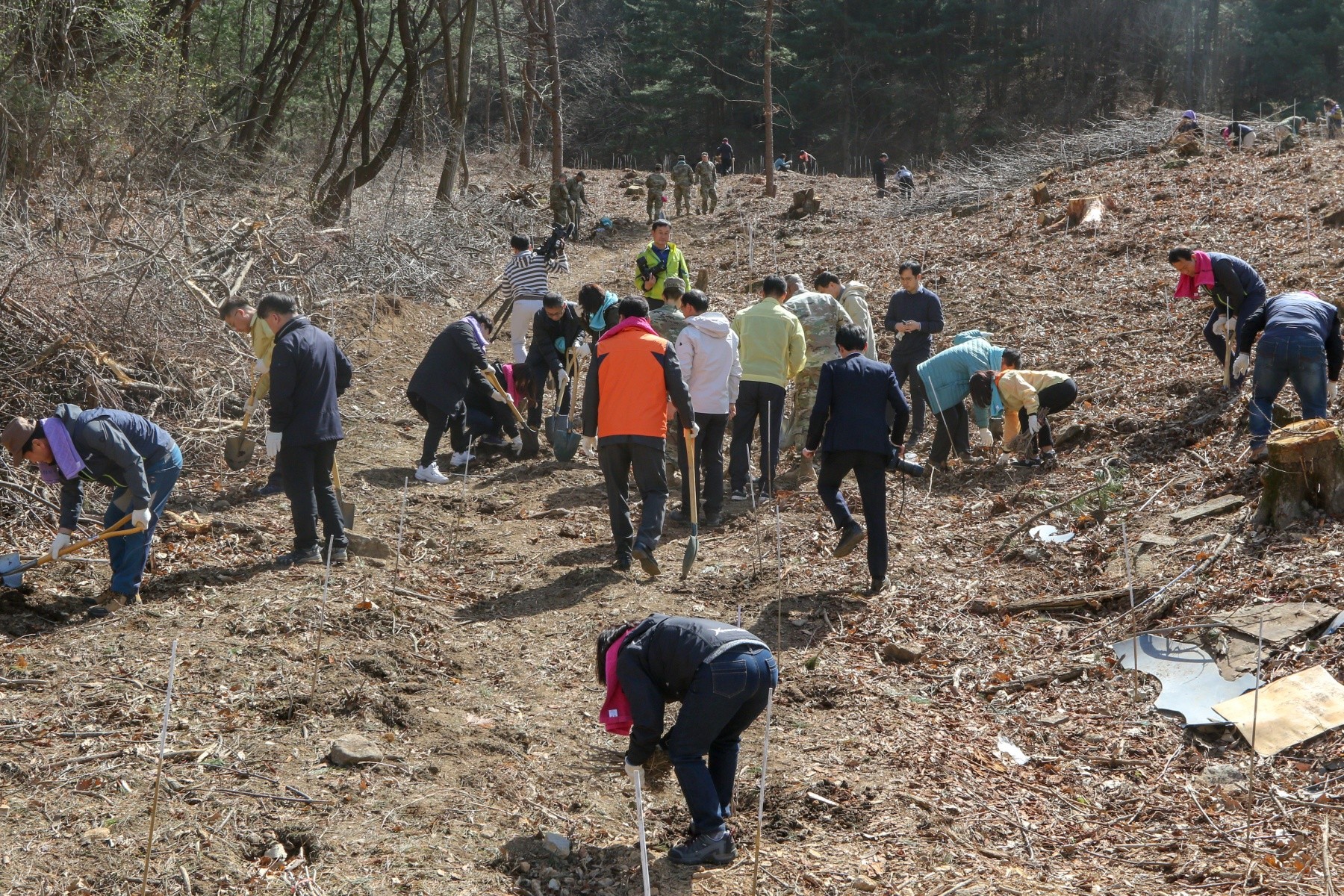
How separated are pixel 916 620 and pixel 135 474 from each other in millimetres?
4483

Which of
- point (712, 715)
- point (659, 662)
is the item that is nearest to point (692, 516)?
point (659, 662)

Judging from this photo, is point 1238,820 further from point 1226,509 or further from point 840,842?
point 1226,509

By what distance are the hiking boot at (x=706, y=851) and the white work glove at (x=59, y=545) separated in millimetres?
3847

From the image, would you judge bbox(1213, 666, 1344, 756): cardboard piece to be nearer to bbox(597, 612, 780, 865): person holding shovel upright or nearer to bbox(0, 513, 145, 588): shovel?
bbox(597, 612, 780, 865): person holding shovel upright

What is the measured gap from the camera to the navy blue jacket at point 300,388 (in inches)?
268

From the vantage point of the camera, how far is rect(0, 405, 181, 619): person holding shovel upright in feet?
19.2

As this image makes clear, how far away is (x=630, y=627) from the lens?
4336mm

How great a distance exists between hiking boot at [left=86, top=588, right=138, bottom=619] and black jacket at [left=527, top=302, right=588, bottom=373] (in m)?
4.69

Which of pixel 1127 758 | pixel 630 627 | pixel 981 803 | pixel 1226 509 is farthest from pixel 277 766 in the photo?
pixel 1226 509

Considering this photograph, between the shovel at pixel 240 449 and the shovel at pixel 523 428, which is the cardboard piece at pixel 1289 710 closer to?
the shovel at pixel 523 428

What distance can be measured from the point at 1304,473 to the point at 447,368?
625cm

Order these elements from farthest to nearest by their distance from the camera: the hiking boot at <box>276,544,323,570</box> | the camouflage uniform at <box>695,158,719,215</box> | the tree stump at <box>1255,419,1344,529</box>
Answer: the camouflage uniform at <box>695,158,719,215</box> < the hiking boot at <box>276,544,323,570</box> < the tree stump at <box>1255,419,1344,529</box>

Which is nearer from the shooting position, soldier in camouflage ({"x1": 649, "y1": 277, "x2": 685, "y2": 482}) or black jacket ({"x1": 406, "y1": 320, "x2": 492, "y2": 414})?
soldier in camouflage ({"x1": 649, "y1": 277, "x2": 685, "y2": 482})

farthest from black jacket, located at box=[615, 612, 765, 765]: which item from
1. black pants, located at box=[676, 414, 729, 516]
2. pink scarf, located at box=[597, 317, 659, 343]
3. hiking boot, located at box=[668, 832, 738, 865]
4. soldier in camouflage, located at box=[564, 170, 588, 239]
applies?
soldier in camouflage, located at box=[564, 170, 588, 239]
